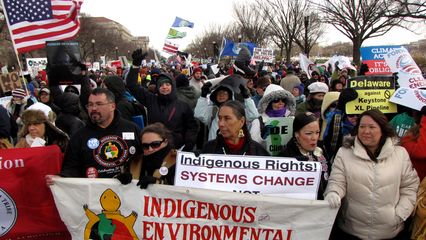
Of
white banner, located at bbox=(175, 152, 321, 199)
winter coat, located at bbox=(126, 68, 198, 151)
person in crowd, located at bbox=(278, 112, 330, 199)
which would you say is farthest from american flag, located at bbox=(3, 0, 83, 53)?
person in crowd, located at bbox=(278, 112, 330, 199)

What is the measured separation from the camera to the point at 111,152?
3547 millimetres

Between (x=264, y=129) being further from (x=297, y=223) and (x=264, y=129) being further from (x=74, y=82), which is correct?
(x=74, y=82)

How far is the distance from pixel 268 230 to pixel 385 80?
7.95ft

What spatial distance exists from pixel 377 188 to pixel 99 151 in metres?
2.38

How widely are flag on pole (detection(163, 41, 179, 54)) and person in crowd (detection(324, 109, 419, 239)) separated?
1712cm

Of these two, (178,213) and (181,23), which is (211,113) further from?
(181,23)

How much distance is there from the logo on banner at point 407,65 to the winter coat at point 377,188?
263 cm

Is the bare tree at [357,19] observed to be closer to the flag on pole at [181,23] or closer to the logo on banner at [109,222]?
the flag on pole at [181,23]

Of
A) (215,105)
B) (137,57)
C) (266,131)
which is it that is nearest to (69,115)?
(137,57)

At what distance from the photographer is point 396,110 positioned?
173 inches

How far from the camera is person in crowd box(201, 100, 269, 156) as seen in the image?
11.4ft

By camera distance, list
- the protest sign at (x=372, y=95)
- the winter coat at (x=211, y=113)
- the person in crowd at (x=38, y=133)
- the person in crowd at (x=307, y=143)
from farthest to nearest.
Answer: the winter coat at (x=211, y=113) → the protest sign at (x=372, y=95) → the person in crowd at (x=38, y=133) → the person in crowd at (x=307, y=143)

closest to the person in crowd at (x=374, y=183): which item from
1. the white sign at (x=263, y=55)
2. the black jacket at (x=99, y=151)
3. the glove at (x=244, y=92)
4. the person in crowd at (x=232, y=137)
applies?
the person in crowd at (x=232, y=137)

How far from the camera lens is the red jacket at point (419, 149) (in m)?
3.29
